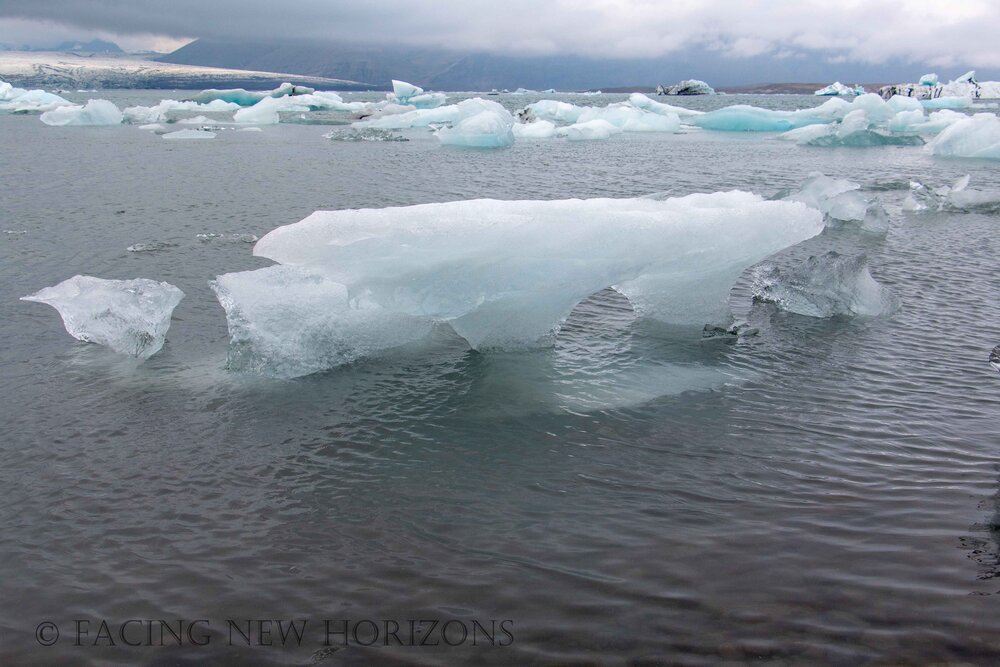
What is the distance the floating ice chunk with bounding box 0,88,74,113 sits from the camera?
163ft

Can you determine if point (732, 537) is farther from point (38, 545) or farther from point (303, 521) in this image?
point (38, 545)

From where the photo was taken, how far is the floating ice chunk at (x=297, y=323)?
7.76 m

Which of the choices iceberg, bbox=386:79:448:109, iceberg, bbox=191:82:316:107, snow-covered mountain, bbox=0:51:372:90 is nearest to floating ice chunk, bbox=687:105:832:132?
iceberg, bbox=386:79:448:109

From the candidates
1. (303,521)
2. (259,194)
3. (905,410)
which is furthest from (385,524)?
(259,194)

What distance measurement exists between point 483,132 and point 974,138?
1887cm

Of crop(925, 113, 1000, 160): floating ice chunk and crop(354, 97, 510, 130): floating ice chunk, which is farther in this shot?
crop(354, 97, 510, 130): floating ice chunk

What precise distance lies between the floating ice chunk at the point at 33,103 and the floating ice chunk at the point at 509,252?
49678 millimetres

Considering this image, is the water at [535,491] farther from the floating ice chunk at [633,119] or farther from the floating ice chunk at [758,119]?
the floating ice chunk at [758,119]

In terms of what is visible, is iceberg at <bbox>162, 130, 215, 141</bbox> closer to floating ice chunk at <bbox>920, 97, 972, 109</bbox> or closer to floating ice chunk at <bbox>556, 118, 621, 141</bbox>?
floating ice chunk at <bbox>556, 118, 621, 141</bbox>

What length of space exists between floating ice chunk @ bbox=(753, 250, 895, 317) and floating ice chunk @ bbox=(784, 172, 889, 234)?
5.35 m

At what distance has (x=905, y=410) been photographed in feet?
22.7

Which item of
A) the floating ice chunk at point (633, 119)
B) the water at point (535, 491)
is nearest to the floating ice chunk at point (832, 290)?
the water at point (535, 491)

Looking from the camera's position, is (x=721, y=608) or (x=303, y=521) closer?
(x=721, y=608)

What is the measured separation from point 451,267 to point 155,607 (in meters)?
4.15
